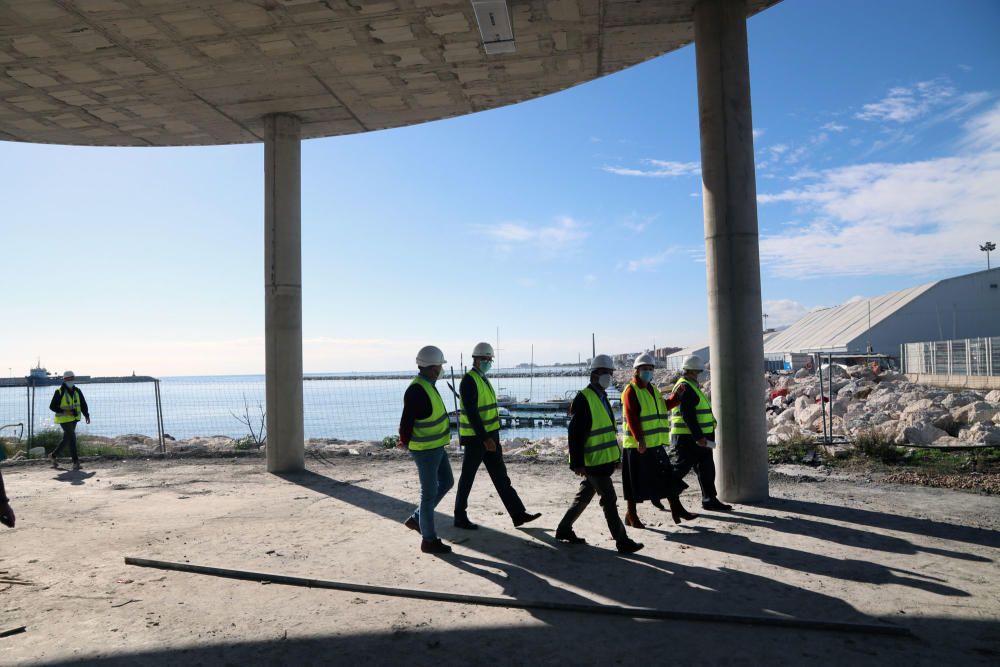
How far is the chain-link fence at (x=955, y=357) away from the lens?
90.3 ft

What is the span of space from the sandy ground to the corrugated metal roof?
41092 mm

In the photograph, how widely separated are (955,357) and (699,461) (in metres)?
29.4

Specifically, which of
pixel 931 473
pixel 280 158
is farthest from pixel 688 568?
pixel 280 158

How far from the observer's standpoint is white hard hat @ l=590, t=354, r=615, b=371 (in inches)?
239

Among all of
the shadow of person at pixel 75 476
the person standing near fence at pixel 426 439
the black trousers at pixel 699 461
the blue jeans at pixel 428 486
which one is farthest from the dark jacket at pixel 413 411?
the shadow of person at pixel 75 476

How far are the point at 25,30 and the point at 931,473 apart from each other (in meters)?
13.6

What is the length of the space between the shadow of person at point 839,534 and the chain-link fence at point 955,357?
2585cm

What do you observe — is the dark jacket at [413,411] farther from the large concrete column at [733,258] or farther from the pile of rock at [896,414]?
the pile of rock at [896,414]

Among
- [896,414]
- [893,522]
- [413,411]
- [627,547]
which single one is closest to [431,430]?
[413,411]

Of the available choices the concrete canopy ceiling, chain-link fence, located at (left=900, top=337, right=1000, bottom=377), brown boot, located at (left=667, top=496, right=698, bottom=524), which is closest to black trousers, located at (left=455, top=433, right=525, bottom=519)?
brown boot, located at (left=667, top=496, right=698, bottom=524)

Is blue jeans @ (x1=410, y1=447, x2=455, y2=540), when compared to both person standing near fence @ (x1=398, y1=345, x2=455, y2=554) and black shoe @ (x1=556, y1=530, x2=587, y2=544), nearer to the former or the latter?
person standing near fence @ (x1=398, y1=345, x2=455, y2=554)

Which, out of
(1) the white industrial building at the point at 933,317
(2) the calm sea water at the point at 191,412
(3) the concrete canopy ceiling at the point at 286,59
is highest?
(3) the concrete canopy ceiling at the point at 286,59

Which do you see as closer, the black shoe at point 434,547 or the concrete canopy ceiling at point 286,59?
the black shoe at point 434,547

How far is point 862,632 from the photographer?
4.05m
